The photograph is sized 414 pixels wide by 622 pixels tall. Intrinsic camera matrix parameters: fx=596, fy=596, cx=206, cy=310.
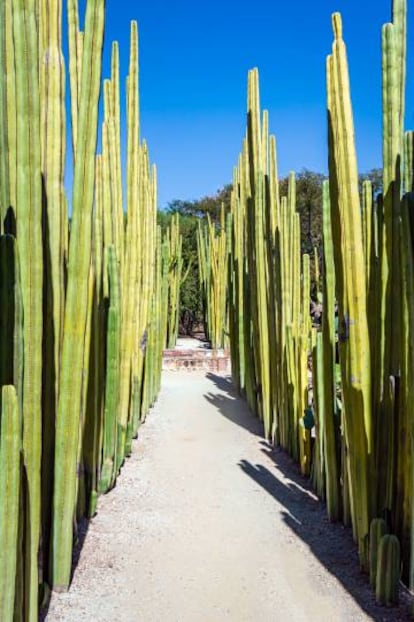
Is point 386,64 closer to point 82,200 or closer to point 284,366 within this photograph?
point 82,200

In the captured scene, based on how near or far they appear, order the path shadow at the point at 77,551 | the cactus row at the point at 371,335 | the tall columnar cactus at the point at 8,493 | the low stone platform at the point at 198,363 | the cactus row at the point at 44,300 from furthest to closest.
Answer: the low stone platform at the point at 198,363
the cactus row at the point at 371,335
the path shadow at the point at 77,551
the cactus row at the point at 44,300
the tall columnar cactus at the point at 8,493

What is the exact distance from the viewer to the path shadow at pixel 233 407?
5045mm

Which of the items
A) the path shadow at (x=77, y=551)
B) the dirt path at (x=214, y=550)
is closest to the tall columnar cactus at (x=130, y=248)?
the dirt path at (x=214, y=550)

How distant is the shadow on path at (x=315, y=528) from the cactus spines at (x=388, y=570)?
A: 35mm

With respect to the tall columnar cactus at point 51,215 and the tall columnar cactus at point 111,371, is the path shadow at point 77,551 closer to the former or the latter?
the tall columnar cactus at point 51,215

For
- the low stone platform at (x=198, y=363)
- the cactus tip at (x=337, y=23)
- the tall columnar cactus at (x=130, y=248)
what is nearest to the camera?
the cactus tip at (x=337, y=23)

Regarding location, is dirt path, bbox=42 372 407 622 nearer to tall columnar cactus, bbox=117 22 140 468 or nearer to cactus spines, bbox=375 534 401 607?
cactus spines, bbox=375 534 401 607

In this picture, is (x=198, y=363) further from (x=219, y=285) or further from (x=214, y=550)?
(x=214, y=550)

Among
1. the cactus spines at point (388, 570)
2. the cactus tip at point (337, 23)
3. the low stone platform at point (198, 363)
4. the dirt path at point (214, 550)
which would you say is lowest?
the dirt path at point (214, 550)

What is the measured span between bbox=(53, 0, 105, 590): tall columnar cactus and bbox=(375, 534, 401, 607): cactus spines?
3.69 feet

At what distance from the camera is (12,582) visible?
1578 mm

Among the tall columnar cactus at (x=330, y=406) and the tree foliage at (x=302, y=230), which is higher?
the tree foliage at (x=302, y=230)

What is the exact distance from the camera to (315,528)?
280cm

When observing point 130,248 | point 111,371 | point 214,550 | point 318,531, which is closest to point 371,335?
point 318,531
